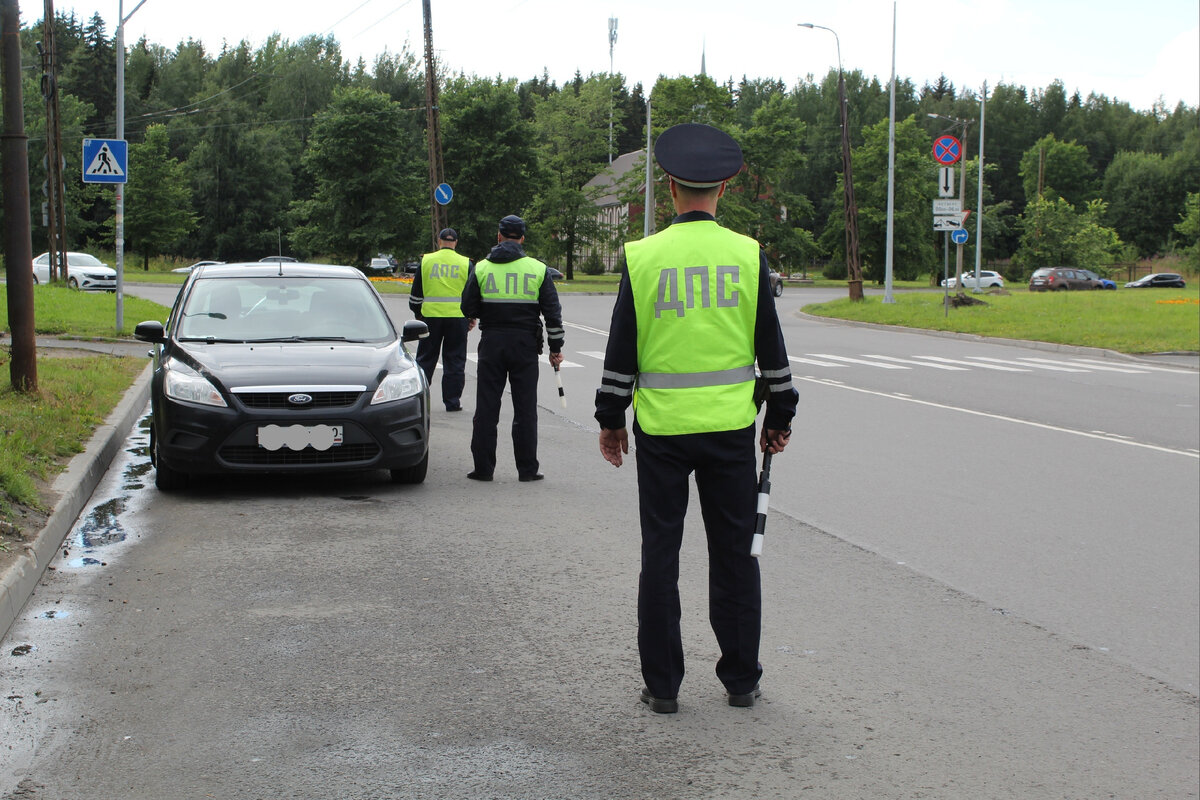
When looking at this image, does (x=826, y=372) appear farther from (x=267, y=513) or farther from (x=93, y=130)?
(x=93, y=130)

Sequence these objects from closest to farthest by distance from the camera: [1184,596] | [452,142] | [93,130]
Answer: [1184,596]
[452,142]
[93,130]

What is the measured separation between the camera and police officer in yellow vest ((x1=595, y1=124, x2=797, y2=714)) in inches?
159

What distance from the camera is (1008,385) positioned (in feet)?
55.1

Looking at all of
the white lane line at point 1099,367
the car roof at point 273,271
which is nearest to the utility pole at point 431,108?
the white lane line at point 1099,367

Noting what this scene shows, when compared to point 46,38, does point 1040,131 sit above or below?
above

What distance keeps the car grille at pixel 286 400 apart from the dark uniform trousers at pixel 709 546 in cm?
415

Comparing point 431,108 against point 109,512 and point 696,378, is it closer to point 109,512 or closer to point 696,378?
point 109,512

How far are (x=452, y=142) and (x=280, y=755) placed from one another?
6857 centimetres

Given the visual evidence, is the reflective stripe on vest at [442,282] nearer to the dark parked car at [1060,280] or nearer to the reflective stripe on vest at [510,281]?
the reflective stripe on vest at [510,281]

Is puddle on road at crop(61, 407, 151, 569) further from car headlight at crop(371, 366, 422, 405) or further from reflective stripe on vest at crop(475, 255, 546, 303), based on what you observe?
reflective stripe on vest at crop(475, 255, 546, 303)

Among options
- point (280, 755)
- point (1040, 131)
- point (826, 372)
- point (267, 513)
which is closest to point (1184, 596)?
point (280, 755)

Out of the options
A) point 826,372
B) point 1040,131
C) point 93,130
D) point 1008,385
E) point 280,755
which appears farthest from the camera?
point 1040,131

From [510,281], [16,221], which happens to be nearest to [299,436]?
[510,281]

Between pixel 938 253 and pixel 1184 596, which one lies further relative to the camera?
pixel 938 253
